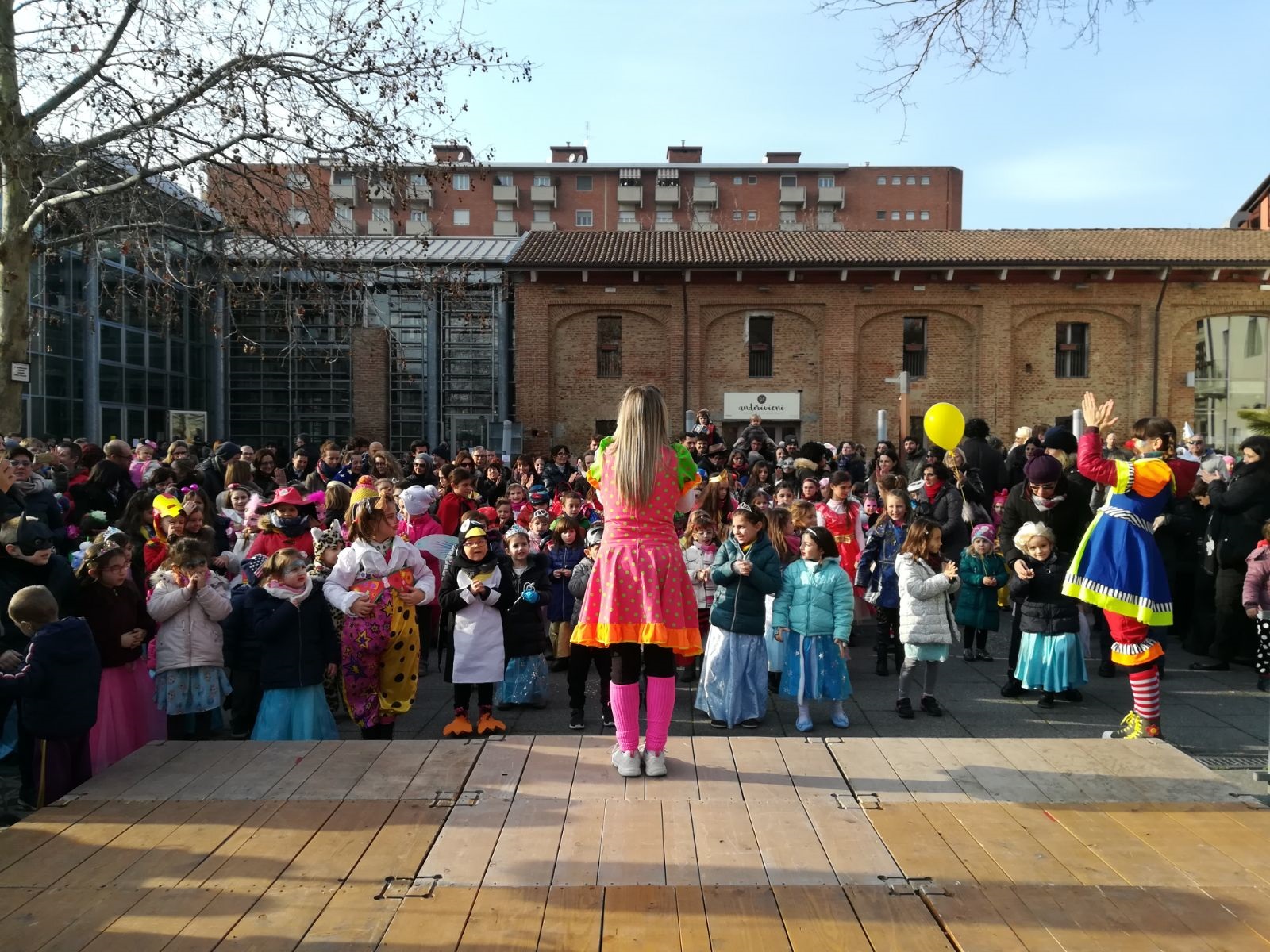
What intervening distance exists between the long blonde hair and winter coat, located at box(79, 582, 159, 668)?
348 cm

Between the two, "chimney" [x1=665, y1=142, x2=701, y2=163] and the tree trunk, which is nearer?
the tree trunk

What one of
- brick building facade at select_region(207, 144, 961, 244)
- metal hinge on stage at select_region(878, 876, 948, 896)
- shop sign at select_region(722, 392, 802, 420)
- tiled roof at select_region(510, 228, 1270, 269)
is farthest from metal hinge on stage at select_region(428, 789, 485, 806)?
brick building facade at select_region(207, 144, 961, 244)

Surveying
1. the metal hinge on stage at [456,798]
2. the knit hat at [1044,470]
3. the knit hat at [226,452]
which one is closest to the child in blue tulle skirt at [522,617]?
the metal hinge on stage at [456,798]

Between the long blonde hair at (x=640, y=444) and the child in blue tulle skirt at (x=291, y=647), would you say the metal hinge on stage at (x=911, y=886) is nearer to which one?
the long blonde hair at (x=640, y=444)

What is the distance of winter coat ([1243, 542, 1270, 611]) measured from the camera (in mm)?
7727

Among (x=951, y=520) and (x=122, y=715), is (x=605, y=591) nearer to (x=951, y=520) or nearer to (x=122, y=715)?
(x=122, y=715)

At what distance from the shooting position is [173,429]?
87.9 feet

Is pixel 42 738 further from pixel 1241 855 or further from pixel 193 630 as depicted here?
pixel 1241 855

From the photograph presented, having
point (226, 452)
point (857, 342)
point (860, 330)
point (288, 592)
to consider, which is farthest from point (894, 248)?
point (288, 592)

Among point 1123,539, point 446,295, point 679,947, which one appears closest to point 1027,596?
point 1123,539

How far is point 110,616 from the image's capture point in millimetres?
5910

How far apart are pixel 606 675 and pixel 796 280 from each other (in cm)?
2441

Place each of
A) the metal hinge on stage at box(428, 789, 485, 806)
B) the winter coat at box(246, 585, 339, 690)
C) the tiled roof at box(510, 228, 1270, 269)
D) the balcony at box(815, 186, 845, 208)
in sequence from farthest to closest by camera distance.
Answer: the balcony at box(815, 186, 845, 208) < the tiled roof at box(510, 228, 1270, 269) < the winter coat at box(246, 585, 339, 690) < the metal hinge on stage at box(428, 789, 485, 806)

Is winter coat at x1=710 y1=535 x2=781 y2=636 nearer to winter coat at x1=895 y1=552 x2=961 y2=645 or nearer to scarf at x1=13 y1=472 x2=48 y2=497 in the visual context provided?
winter coat at x1=895 y1=552 x2=961 y2=645
